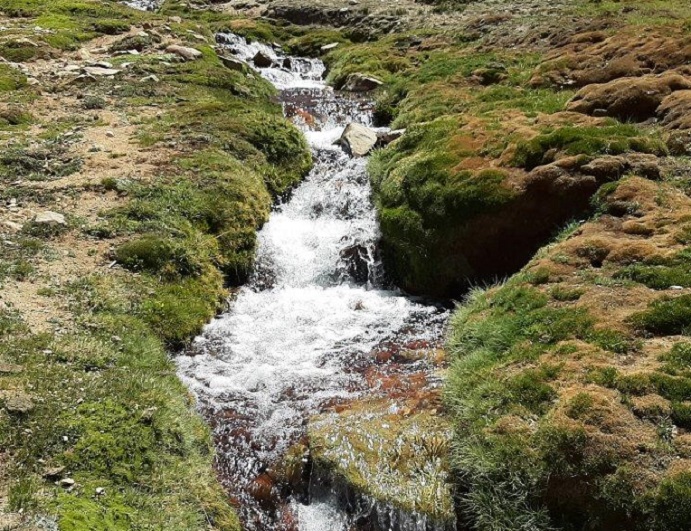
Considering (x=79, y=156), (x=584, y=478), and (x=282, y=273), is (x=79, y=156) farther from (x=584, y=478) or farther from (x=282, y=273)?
(x=584, y=478)

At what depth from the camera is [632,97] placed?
18031mm

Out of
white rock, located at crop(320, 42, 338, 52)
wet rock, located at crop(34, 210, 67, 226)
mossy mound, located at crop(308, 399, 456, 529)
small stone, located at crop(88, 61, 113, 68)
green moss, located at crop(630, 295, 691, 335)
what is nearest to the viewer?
mossy mound, located at crop(308, 399, 456, 529)

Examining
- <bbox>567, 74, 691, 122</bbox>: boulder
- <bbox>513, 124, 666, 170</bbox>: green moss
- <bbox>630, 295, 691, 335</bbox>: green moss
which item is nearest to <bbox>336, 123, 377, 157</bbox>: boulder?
<bbox>567, 74, 691, 122</bbox>: boulder

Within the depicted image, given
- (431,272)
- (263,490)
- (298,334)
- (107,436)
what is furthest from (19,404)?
(431,272)

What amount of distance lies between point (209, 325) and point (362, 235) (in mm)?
6777

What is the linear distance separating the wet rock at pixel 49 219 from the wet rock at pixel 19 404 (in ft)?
26.0

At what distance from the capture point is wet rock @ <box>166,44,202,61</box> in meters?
35.3

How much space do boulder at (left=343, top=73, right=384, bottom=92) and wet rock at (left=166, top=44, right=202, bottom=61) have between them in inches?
402

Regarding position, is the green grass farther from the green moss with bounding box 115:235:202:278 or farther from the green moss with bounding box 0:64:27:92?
the green moss with bounding box 0:64:27:92

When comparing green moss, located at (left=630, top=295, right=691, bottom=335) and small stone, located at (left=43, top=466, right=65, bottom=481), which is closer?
small stone, located at (left=43, top=466, right=65, bottom=481)

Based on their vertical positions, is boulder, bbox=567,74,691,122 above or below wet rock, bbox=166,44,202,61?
above

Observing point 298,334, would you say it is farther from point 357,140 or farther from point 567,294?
point 357,140

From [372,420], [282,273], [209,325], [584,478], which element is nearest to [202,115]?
[282,273]

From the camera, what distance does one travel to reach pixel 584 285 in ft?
38.2
